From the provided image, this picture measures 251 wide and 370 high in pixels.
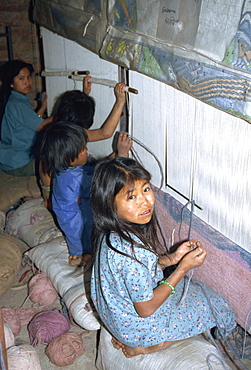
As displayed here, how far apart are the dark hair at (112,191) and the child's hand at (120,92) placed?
0.95 m

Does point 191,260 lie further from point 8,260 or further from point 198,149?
point 8,260

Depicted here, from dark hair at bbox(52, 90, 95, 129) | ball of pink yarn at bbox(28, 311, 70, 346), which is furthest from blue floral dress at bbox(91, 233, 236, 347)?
dark hair at bbox(52, 90, 95, 129)

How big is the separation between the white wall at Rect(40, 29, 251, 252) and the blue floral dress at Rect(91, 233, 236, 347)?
366 millimetres

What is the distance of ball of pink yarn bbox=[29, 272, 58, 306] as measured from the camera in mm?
2717

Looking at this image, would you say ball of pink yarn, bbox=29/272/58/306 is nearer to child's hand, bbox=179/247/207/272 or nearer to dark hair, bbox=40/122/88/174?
dark hair, bbox=40/122/88/174

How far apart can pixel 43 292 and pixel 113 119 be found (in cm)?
117

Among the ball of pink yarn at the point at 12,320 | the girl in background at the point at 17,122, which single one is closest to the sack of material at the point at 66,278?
the ball of pink yarn at the point at 12,320

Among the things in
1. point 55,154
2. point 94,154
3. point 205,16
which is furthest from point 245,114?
point 94,154

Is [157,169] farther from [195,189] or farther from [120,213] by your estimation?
[120,213]

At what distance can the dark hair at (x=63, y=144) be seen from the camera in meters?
2.54

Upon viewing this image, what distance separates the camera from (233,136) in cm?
170

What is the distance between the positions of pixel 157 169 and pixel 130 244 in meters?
0.78

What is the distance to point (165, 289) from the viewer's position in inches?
69.9

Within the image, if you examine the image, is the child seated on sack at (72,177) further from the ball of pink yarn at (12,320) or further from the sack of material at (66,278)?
the ball of pink yarn at (12,320)
